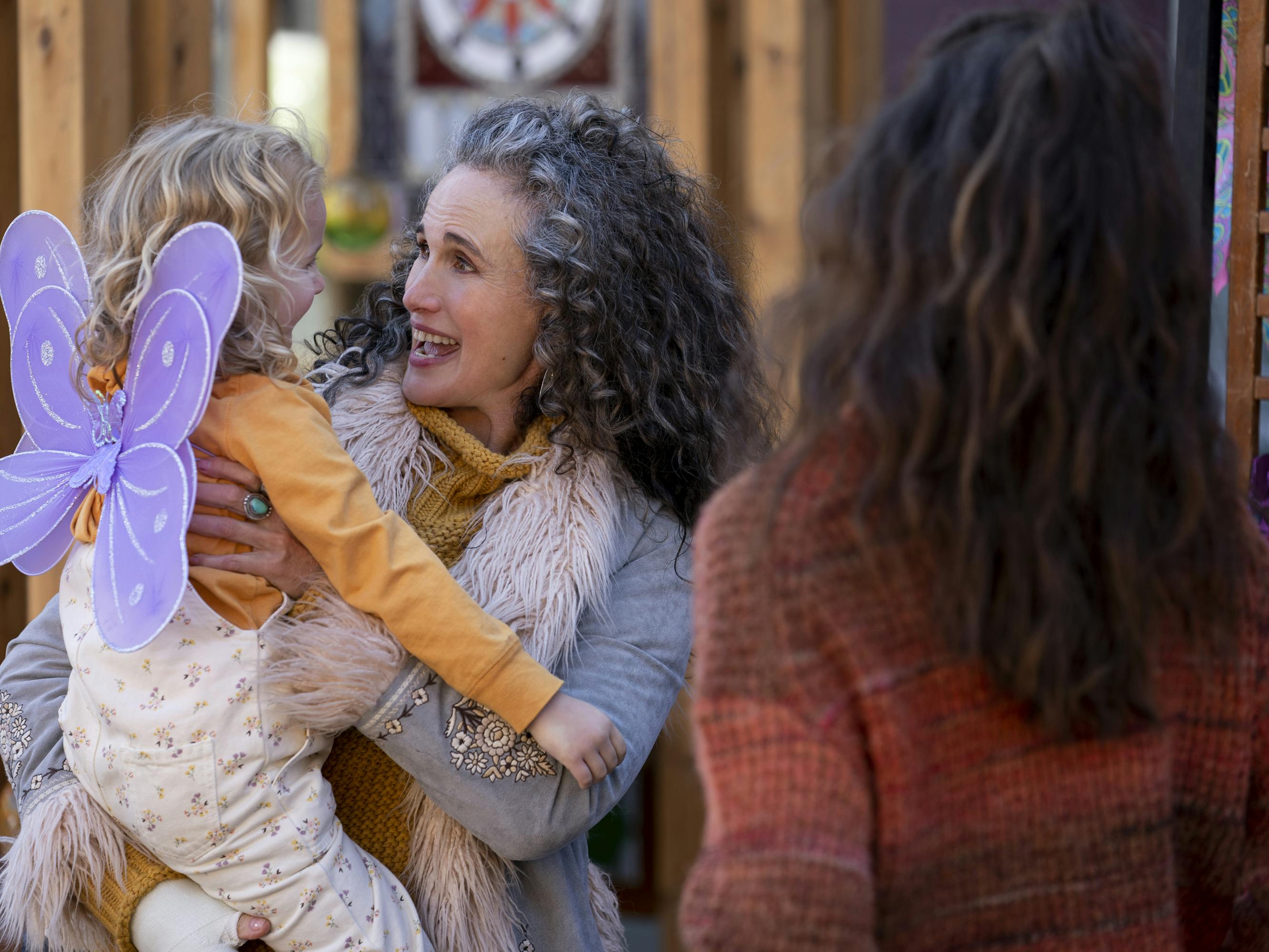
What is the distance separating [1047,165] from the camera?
94 cm

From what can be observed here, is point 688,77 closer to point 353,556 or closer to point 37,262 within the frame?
point 37,262

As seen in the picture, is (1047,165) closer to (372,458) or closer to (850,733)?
(850,733)

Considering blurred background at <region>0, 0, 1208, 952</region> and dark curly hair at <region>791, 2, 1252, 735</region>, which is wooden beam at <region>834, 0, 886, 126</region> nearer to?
blurred background at <region>0, 0, 1208, 952</region>

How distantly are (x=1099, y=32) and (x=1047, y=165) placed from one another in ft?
0.45

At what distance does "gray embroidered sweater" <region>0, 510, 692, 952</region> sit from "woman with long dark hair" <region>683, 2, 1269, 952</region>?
482mm

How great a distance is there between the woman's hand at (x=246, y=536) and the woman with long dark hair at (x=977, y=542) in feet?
2.08

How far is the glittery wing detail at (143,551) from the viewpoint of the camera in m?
1.27

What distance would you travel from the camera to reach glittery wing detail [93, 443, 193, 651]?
4.18 feet

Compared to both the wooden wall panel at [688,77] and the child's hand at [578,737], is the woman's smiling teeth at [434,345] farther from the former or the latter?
the wooden wall panel at [688,77]

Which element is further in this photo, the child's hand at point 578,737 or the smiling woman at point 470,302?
the smiling woman at point 470,302

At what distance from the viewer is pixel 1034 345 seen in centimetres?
94

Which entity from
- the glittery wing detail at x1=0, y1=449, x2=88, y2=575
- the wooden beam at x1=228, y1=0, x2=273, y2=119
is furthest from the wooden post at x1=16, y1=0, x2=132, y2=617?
the wooden beam at x1=228, y1=0, x2=273, y2=119

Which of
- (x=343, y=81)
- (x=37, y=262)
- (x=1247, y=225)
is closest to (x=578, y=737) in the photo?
(x=37, y=262)

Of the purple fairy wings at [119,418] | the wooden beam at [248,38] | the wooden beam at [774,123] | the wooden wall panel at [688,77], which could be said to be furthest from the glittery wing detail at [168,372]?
the wooden beam at [248,38]
